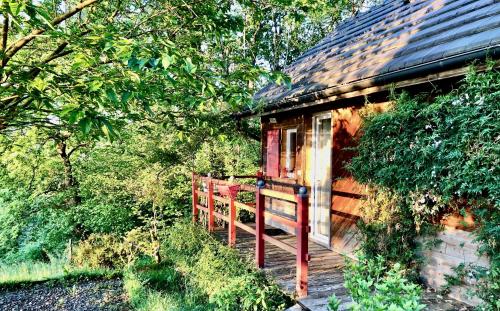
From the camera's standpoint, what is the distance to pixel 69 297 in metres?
7.71

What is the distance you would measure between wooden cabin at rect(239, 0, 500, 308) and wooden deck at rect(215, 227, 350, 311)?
0.45 m

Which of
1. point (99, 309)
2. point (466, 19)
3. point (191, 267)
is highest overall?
point (466, 19)

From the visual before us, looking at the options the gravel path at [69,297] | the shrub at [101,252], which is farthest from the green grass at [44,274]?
the shrub at [101,252]

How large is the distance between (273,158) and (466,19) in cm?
499

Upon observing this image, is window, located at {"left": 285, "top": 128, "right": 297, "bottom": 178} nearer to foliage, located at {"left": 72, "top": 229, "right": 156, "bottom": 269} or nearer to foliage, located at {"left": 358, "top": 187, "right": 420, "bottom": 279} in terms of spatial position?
foliage, located at {"left": 358, "top": 187, "right": 420, "bottom": 279}

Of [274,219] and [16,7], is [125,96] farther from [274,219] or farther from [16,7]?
[274,219]

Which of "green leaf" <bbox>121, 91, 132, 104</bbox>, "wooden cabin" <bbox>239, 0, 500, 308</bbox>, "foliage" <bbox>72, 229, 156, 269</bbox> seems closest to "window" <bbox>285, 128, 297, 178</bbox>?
"wooden cabin" <bbox>239, 0, 500, 308</bbox>

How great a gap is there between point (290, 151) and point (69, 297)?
19.2 ft

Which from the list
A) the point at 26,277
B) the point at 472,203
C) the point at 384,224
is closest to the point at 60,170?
the point at 26,277

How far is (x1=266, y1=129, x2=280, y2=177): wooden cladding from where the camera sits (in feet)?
27.1

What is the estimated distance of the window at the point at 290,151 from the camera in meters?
7.78

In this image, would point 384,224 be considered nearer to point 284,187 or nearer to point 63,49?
point 284,187

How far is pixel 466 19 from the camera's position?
14.1ft

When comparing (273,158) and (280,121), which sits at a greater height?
(280,121)
